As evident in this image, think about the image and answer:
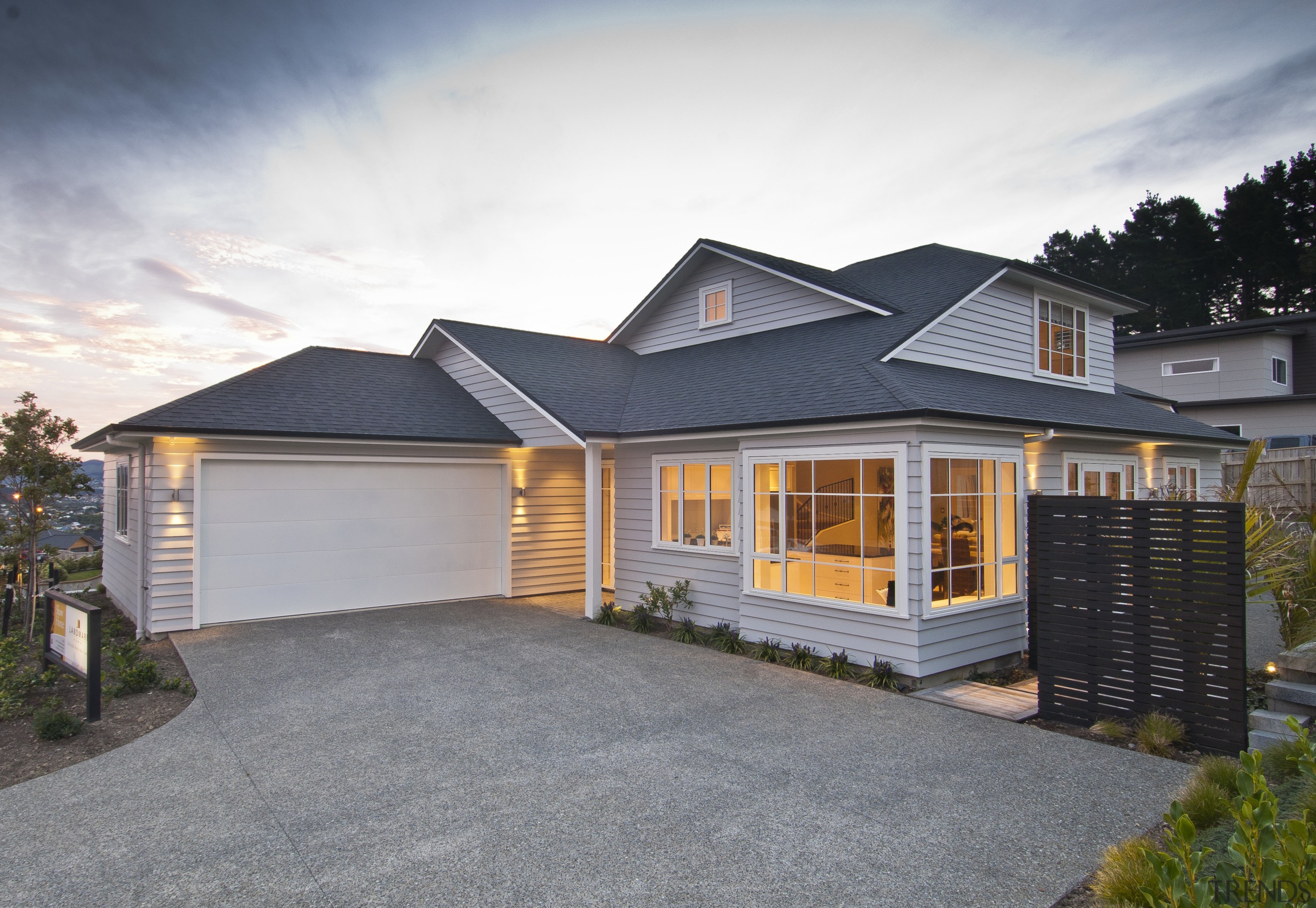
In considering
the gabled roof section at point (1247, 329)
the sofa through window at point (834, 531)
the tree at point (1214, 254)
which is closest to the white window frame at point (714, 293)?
the sofa through window at point (834, 531)

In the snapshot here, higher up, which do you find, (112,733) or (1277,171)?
(1277,171)

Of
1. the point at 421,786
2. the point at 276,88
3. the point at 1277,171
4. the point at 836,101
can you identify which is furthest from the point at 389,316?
the point at 1277,171

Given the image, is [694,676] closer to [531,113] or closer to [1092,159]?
[531,113]

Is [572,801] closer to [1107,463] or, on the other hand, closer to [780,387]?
[780,387]

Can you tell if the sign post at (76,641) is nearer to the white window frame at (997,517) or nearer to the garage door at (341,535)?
the garage door at (341,535)

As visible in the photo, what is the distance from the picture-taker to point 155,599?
942 cm

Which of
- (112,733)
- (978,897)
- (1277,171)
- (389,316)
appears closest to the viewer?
(978,897)

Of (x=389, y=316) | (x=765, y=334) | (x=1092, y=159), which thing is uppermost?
(x=1092, y=159)

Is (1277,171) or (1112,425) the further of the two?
(1277,171)

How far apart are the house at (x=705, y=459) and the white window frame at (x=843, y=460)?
0.03 meters

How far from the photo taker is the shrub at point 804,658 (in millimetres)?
7809

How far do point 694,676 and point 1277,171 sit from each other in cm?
4084

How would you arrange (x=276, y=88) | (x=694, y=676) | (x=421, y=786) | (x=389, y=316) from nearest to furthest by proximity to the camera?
(x=421, y=786)
(x=694, y=676)
(x=276, y=88)
(x=389, y=316)

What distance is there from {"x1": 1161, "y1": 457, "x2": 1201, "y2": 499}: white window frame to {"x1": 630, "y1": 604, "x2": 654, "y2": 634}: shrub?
8495 mm
